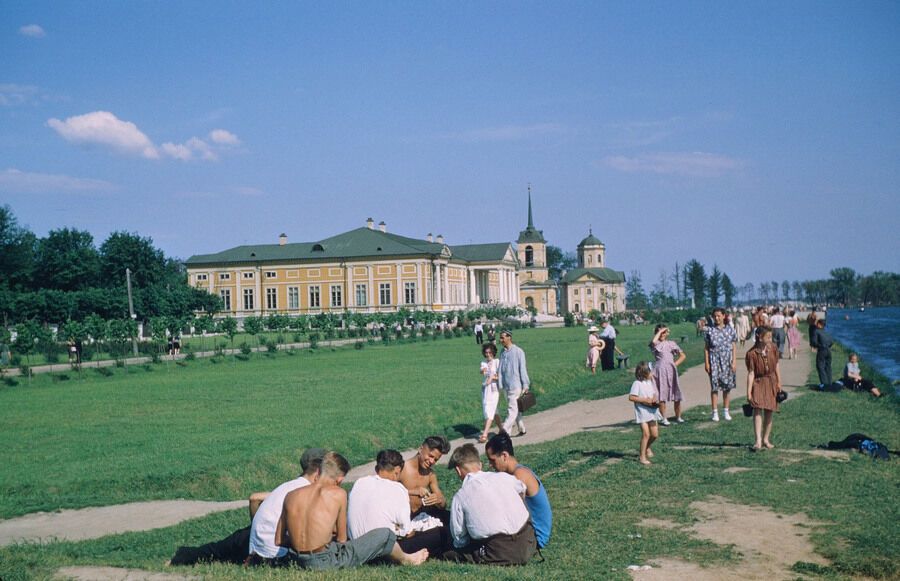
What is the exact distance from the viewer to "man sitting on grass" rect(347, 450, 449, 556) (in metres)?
7.34

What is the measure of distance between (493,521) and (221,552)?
245 centimetres

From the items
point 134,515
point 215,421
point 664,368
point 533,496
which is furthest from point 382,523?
point 215,421

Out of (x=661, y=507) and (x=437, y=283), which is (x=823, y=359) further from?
(x=437, y=283)

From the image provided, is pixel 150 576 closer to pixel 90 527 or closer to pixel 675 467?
pixel 90 527

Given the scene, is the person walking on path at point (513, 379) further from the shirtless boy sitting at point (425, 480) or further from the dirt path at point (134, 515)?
the shirtless boy sitting at point (425, 480)

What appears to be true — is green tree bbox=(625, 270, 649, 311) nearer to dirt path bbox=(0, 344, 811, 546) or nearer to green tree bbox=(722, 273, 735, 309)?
green tree bbox=(722, 273, 735, 309)

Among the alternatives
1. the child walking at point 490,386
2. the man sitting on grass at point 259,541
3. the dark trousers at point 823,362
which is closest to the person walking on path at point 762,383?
the child walking at point 490,386

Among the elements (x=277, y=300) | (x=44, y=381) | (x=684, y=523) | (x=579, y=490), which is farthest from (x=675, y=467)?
(x=277, y=300)

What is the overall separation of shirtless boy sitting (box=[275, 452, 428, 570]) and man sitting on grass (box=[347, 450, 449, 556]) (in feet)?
0.65

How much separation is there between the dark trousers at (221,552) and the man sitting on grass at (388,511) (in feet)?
3.25

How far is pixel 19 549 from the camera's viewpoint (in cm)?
830

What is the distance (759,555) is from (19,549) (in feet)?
23.0

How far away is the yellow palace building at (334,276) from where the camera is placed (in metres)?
93.8

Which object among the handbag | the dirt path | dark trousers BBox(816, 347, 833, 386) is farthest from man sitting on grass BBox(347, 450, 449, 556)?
dark trousers BBox(816, 347, 833, 386)
